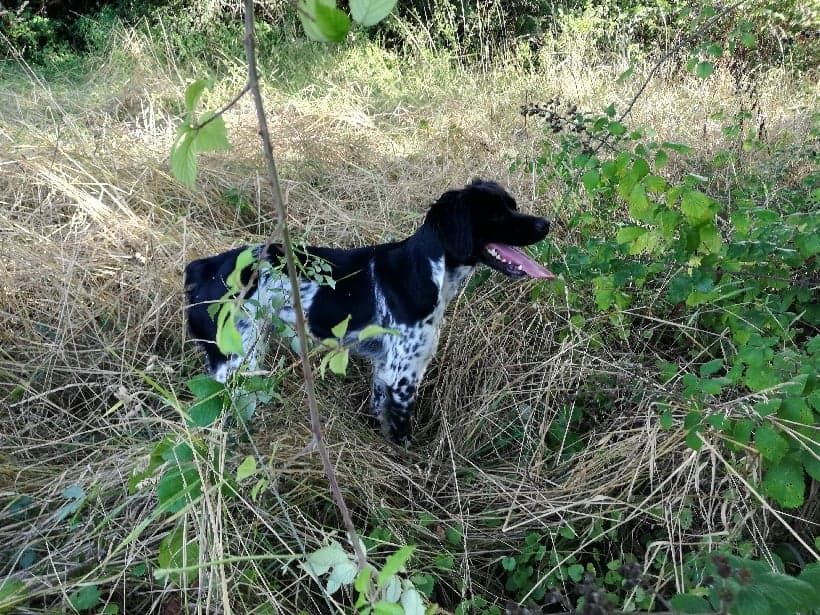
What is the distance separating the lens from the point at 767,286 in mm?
2662

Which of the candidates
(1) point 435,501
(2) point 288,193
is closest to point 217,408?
(1) point 435,501

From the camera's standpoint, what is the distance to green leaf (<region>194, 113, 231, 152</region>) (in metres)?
0.89

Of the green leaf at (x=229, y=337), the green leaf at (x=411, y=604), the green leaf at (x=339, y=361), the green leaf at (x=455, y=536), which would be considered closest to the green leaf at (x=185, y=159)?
the green leaf at (x=229, y=337)

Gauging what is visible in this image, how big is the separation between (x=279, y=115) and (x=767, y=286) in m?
4.19

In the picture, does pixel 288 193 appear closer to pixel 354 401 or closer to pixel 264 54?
pixel 354 401

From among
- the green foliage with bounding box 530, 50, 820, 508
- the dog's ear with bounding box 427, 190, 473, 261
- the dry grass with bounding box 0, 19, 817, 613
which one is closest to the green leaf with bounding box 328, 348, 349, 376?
the dry grass with bounding box 0, 19, 817, 613

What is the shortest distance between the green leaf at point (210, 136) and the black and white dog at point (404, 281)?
1814 mm

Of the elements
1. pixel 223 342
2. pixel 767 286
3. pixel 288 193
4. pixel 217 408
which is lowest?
pixel 767 286

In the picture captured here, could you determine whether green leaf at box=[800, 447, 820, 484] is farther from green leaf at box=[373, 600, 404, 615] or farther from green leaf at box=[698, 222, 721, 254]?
green leaf at box=[373, 600, 404, 615]

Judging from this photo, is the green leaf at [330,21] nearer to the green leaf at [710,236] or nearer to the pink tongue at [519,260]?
the green leaf at [710,236]

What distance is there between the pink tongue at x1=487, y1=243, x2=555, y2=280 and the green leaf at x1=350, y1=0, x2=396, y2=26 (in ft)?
6.95

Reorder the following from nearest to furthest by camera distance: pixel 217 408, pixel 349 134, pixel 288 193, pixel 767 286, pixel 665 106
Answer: pixel 217 408
pixel 767 286
pixel 288 193
pixel 665 106
pixel 349 134

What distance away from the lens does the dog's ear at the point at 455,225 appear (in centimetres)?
276

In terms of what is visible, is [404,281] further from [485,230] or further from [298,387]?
[298,387]
